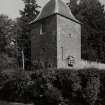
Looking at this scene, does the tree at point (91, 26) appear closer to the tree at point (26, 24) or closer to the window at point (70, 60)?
the tree at point (26, 24)

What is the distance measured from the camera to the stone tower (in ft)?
79.7

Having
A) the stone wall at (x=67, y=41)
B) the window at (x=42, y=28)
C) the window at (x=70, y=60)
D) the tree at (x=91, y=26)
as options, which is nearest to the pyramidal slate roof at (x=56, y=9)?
the stone wall at (x=67, y=41)

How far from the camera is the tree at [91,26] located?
133 feet

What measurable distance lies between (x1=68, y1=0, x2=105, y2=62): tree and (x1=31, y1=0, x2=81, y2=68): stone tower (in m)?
14.0

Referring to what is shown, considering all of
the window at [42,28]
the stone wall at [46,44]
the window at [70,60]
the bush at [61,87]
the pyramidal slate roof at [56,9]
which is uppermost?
the pyramidal slate roof at [56,9]

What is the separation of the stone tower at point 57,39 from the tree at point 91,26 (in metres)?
14.0

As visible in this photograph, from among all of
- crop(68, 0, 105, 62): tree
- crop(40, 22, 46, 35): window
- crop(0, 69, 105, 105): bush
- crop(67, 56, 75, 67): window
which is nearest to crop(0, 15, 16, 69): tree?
crop(68, 0, 105, 62): tree

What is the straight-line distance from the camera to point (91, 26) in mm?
44250

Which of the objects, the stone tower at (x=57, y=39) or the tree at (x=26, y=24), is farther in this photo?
the tree at (x=26, y=24)

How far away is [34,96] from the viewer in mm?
14633

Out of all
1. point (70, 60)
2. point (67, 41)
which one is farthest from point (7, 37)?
point (70, 60)

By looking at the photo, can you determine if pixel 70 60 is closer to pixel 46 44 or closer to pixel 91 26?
pixel 46 44

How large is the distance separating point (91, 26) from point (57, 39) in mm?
22673

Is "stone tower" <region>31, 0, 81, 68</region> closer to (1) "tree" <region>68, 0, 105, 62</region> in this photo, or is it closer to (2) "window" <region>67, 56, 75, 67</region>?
(2) "window" <region>67, 56, 75, 67</region>
